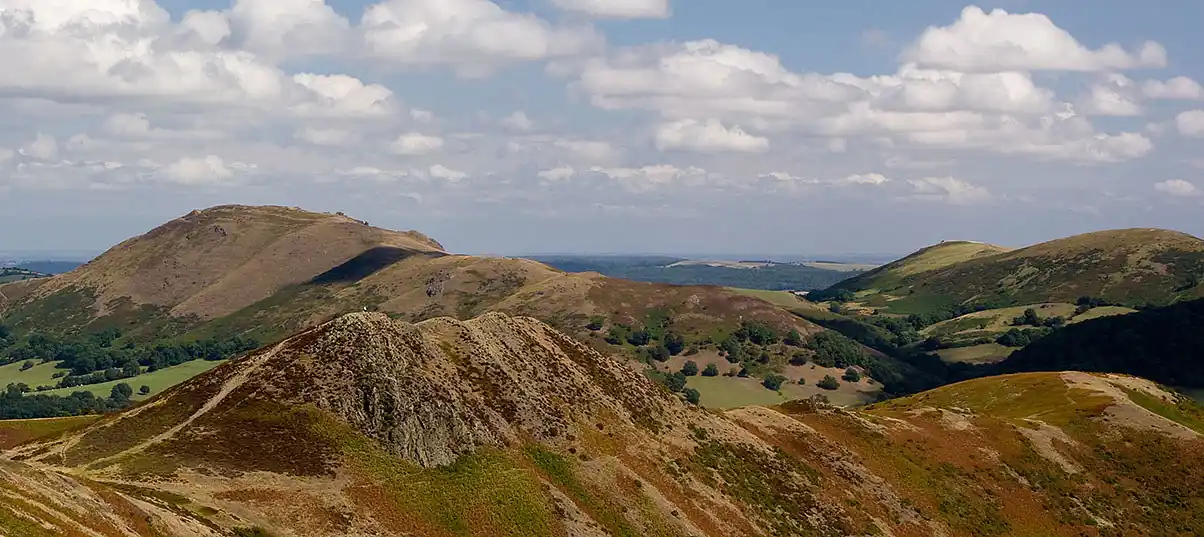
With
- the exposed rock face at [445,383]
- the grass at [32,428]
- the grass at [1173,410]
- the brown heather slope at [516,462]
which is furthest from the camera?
the grass at [1173,410]

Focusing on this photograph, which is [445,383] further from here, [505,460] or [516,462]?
[516,462]

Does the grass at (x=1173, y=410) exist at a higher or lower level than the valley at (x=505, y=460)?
lower

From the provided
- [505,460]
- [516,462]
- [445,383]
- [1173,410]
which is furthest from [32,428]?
[1173,410]

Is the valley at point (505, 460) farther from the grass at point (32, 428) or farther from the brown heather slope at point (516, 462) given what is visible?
the grass at point (32, 428)

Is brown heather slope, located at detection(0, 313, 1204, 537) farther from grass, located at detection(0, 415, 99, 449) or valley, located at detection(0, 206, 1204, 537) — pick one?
grass, located at detection(0, 415, 99, 449)

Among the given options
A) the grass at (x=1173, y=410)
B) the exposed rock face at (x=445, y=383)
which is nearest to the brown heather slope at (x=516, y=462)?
the exposed rock face at (x=445, y=383)
